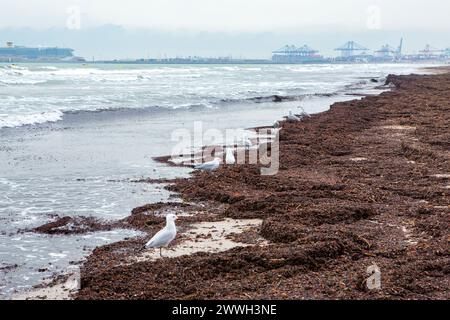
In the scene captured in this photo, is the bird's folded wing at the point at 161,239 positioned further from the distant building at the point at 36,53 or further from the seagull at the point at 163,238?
the distant building at the point at 36,53

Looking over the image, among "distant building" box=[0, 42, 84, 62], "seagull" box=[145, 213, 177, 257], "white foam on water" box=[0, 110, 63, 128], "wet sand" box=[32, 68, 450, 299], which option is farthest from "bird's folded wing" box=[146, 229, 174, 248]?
"distant building" box=[0, 42, 84, 62]

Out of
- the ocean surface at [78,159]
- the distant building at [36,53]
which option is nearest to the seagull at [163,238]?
the ocean surface at [78,159]

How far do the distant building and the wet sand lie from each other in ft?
442

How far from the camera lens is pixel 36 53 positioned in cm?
15525

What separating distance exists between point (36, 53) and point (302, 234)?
525 feet

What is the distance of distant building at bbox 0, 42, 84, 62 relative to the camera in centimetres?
14538

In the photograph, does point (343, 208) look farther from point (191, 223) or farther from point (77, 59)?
point (77, 59)

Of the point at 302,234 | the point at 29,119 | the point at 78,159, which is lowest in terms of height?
the point at 78,159

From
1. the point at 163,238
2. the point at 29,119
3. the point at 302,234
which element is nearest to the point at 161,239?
the point at 163,238

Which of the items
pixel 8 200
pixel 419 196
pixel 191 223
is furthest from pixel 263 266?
pixel 8 200

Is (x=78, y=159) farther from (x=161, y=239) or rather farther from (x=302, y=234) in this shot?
(x=302, y=234)

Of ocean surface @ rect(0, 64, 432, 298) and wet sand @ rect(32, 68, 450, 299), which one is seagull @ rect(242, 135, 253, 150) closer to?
wet sand @ rect(32, 68, 450, 299)
